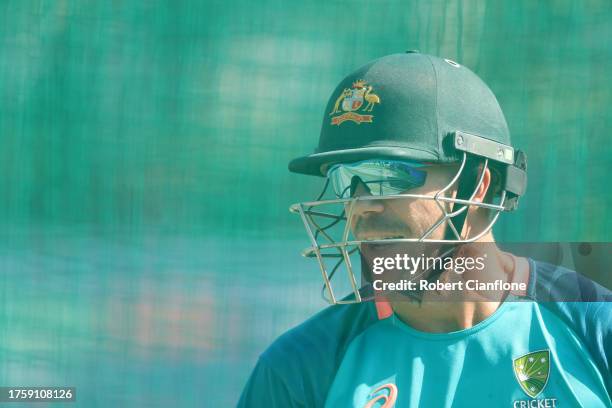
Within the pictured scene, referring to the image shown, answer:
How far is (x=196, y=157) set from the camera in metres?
2.61

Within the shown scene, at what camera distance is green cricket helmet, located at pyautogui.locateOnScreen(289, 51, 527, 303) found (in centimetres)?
213

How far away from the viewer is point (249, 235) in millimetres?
2578

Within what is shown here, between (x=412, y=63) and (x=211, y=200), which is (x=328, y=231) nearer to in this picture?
(x=211, y=200)

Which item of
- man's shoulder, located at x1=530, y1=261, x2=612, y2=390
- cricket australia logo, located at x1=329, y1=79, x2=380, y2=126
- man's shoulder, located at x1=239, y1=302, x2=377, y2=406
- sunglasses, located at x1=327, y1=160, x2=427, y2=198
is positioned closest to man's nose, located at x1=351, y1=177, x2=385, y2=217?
sunglasses, located at x1=327, y1=160, x2=427, y2=198

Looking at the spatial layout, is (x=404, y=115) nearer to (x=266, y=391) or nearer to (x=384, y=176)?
(x=384, y=176)

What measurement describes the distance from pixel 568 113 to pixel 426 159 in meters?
0.58

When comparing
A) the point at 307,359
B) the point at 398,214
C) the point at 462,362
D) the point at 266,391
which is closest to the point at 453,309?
the point at 462,362

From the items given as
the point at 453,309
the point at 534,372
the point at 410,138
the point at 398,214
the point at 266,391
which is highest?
the point at 410,138

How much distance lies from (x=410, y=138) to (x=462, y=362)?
47 cm

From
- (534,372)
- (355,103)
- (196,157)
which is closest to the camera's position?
(534,372)

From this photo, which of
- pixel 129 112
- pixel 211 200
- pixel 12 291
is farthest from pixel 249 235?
pixel 12 291

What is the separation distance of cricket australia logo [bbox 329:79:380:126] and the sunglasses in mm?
98

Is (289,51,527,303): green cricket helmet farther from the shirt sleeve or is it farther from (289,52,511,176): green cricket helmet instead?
the shirt sleeve

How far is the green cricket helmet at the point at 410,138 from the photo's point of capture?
2133 mm
